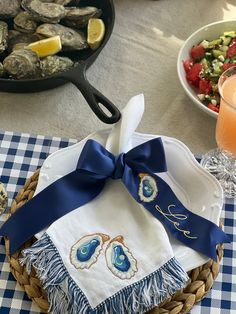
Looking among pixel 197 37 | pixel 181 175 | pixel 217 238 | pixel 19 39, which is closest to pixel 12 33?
pixel 19 39

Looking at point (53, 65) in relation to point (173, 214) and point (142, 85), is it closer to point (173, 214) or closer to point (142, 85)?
point (142, 85)

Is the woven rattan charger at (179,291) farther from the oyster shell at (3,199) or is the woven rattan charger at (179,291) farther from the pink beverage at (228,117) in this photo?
the pink beverage at (228,117)

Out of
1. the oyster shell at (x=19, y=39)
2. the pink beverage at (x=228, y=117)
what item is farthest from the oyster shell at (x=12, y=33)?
the pink beverage at (x=228, y=117)

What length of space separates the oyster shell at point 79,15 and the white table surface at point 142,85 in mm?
83

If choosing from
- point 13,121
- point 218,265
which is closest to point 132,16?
point 13,121

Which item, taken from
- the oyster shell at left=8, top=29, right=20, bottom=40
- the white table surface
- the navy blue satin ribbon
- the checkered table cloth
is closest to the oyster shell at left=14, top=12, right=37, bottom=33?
the oyster shell at left=8, top=29, right=20, bottom=40

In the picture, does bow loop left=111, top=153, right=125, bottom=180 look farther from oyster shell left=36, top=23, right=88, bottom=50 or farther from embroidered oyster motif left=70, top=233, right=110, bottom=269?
oyster shell left=36, top=23, right=88, bottom=50

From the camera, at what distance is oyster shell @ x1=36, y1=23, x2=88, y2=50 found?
1173 millimetres

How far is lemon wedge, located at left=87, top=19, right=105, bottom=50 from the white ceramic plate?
247 mm

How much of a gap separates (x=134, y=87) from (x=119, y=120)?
10.2 inches

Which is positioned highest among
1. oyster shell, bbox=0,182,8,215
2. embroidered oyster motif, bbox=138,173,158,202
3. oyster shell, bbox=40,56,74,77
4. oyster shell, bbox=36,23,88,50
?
oyster shell, bbox=36,23,88,50

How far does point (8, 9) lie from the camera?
122 cm

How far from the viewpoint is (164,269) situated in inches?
33.1

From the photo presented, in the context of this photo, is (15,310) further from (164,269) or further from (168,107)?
(168,107)
